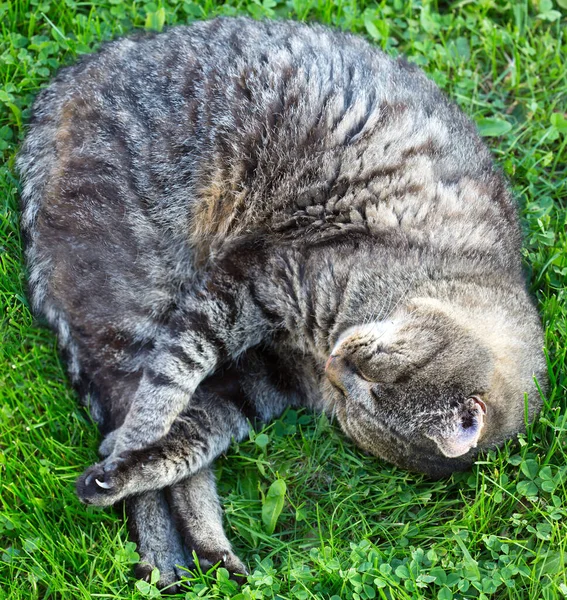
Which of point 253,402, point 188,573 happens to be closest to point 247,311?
point 253,402

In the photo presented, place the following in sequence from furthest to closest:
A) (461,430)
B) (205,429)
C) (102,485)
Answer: (205,429), (102,485), (461,430)

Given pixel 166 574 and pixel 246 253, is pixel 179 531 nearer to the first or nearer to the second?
pixel 166 574

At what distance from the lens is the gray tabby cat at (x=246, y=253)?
3096 mm

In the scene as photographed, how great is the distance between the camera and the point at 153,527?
312cm

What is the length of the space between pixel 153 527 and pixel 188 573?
226 mm

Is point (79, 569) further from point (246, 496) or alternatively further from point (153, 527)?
point (246, 496)

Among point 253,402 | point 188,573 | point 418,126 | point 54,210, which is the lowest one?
point 188,573

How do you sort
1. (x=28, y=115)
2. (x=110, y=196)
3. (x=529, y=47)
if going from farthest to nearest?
(x=529, y=47) < (x=28, y=115) < (x=110, y=196)

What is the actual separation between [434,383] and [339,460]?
0.70m

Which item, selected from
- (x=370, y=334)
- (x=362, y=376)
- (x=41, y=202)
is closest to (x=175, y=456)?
(x=362, y=376)

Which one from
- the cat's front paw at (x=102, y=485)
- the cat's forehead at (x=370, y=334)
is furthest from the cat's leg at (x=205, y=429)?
the cat's forehead at (x=370, y=334)

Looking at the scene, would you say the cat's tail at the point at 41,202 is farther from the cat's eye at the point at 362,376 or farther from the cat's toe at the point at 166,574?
the cat's eye at the point at 362,376

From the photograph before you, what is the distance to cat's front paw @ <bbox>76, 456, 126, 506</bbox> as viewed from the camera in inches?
118

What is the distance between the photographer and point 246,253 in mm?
3283
